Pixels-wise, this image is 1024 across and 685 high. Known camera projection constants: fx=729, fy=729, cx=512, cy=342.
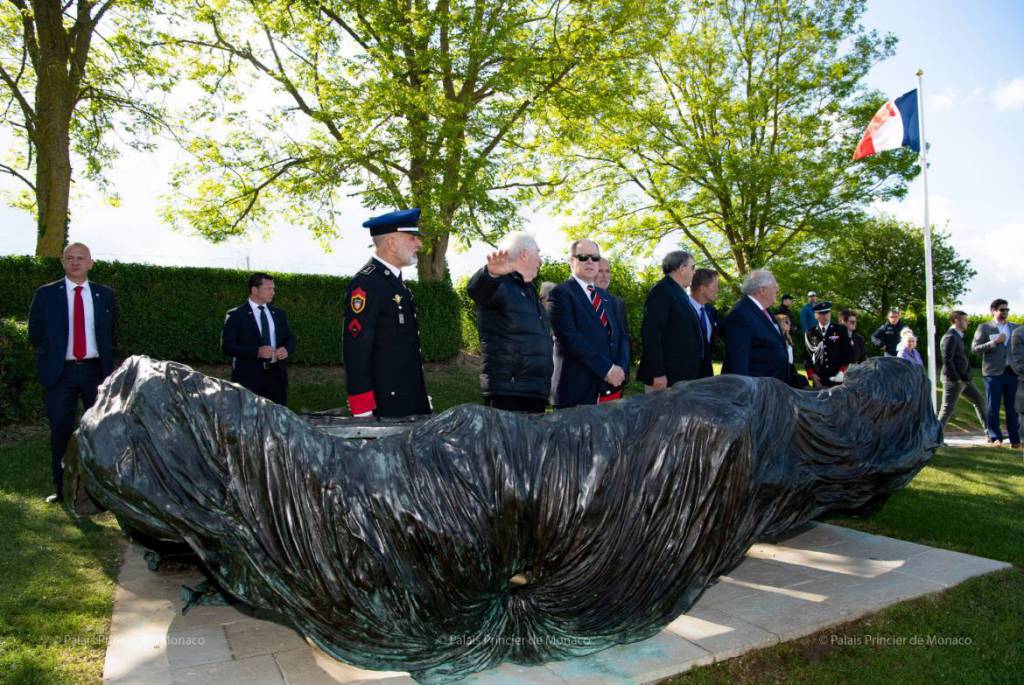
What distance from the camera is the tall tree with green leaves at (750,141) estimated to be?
1922cm

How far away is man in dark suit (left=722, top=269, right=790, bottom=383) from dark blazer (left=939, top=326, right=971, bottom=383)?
589cm

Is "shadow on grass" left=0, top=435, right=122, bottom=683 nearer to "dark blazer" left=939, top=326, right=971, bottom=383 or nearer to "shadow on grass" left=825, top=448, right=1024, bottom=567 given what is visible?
"shadow on grass" left=825, top=448, right=1024, bottom=567

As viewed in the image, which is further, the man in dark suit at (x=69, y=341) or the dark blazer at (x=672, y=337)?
the man in dark suit at (x=69, y=341)

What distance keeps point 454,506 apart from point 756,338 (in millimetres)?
3447

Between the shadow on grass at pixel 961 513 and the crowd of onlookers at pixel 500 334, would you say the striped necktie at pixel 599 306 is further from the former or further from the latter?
the shadow on grass at pixel 961 513

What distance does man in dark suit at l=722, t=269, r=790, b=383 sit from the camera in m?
5.29

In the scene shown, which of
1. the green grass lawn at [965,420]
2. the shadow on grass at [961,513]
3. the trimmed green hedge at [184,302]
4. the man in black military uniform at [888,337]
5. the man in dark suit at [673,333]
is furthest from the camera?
the green grass lawn at [965,420]

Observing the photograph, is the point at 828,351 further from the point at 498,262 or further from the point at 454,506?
the point at 454,506

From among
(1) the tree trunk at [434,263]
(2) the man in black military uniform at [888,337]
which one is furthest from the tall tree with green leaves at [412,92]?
(2) the man in black military uniform at [888,337]

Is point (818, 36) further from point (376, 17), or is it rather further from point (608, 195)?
point (376, 17)

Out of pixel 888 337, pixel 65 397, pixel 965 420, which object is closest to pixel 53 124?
pixel 65 397

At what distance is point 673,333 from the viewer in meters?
5.47

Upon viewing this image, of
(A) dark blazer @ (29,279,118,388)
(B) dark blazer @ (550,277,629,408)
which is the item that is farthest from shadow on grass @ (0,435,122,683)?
(B) dark blazer @ (550,277,629,408)
